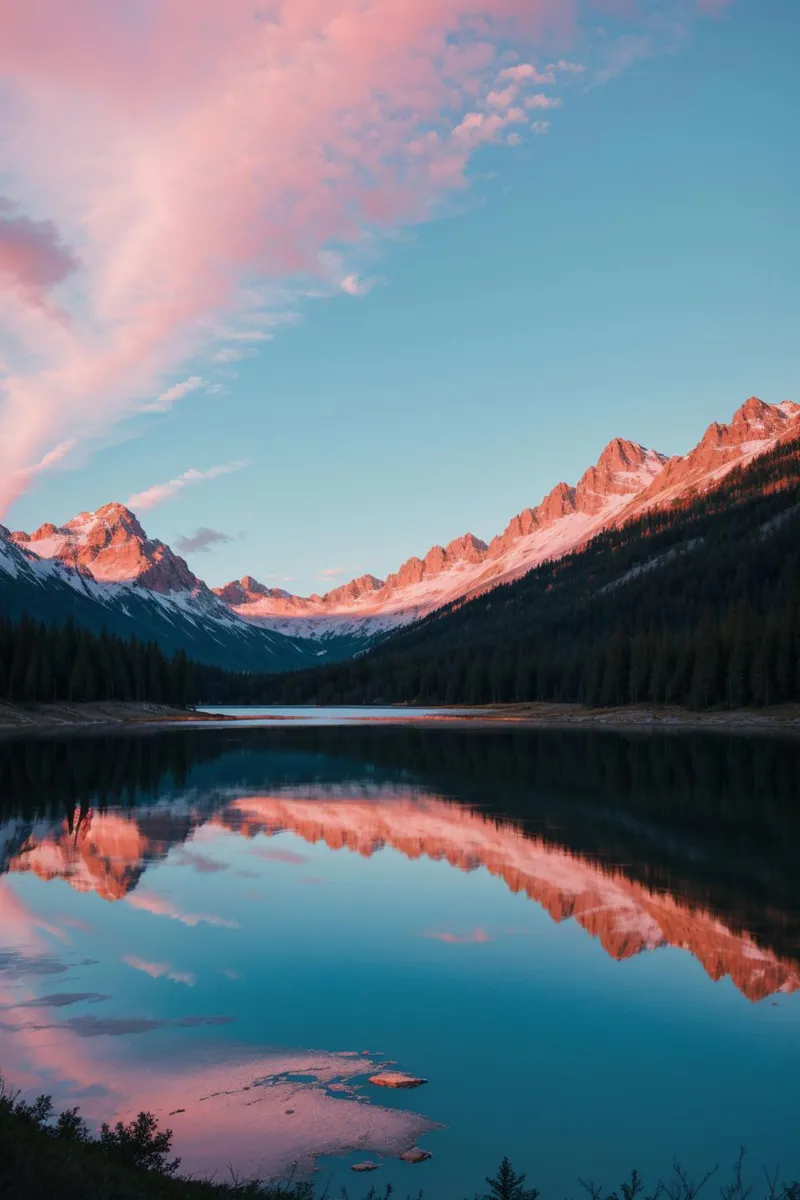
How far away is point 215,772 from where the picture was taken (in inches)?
2520

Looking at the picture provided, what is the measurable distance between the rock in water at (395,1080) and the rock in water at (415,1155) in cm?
198

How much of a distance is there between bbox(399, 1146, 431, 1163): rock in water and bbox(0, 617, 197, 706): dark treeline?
4940 inches

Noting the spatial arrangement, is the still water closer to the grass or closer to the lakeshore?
the grass

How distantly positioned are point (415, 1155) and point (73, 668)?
13436 cm

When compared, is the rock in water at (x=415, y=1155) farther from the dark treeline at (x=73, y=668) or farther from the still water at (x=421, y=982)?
the dark treeline at (x=73, y=668)

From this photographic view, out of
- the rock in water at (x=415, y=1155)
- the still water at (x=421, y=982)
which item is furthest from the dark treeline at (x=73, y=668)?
the rock in water at (x=415, y=1155)

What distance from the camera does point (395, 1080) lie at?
14.5 meters

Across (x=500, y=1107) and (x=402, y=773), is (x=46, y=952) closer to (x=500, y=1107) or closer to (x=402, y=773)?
(x=500, y=1107)

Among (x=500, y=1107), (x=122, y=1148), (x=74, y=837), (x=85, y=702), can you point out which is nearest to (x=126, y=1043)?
(x=122, y=1148)

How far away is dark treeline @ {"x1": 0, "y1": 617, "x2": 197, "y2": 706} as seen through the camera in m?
129

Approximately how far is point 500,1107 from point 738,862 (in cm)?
2000

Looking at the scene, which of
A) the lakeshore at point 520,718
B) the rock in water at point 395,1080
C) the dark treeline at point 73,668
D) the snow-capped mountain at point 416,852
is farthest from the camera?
the dark treeline at point 73,668

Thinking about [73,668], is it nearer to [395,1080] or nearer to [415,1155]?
[395,1080]

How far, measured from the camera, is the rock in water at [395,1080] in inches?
567
